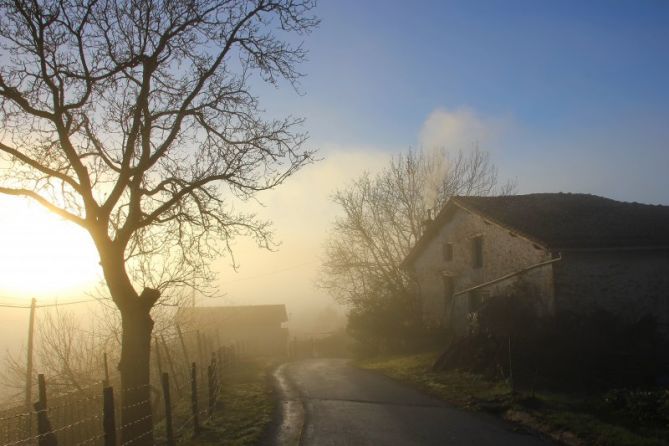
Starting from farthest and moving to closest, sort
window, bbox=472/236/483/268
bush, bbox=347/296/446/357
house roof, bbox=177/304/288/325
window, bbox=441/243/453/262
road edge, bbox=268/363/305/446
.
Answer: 1. house roof, bbox=177/304/288/325
2. bush, bbox=347/296/446/357
3. window, bbox=441/243/453/262
4. window, bbox=472/236/483/268
5. road edge, bbox=268/363/305/446

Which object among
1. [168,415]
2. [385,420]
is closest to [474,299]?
[385,420]

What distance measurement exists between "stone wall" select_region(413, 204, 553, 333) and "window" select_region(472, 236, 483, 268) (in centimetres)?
13

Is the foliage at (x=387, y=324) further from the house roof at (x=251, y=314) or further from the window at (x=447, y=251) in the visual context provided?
the house roof at (x=251, y=314)

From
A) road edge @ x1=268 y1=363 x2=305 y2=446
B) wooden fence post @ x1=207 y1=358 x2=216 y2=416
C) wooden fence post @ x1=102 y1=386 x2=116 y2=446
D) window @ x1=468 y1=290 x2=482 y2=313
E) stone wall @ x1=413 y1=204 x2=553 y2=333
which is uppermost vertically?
stone wall @ x1=413 y1=204 x2=553 y2=333

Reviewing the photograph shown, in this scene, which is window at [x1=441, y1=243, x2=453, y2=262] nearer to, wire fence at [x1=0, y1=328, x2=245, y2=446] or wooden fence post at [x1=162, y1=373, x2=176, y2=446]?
wire fence at [x1=0, y1=328, x2=245, y2=446]

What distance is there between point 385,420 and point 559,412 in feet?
11.3

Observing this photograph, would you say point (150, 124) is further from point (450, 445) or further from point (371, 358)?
point (371, 358)

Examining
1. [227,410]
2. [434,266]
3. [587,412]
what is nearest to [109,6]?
[227,410]

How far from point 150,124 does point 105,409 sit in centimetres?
663

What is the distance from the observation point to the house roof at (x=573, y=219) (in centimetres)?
2075

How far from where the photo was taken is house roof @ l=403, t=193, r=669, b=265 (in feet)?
68.1

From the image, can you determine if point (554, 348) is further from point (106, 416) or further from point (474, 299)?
point (106, 416)

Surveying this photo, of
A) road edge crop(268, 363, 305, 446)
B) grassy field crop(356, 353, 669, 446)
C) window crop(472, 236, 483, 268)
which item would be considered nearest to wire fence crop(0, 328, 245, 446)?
road edge crop(268, 363, 305, 446)

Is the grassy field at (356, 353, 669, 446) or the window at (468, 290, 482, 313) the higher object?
the window at (468, 290, 482, 313)
